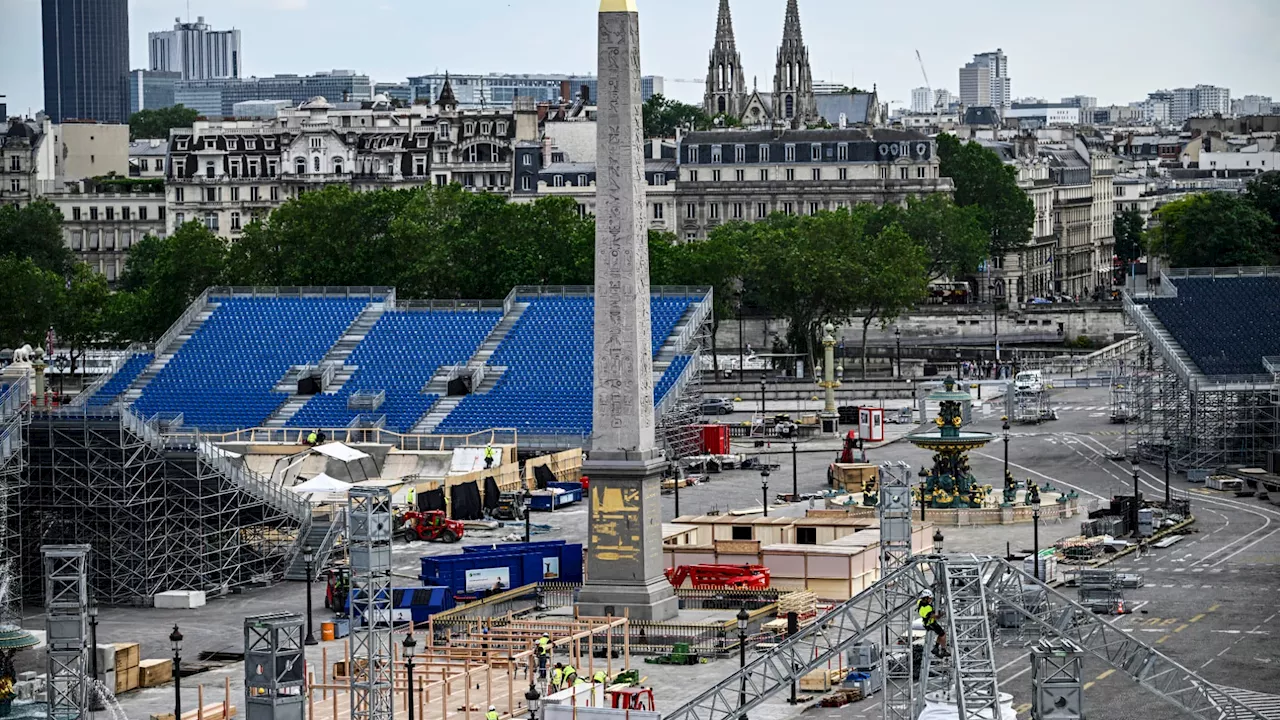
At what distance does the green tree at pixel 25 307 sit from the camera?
144875 mm

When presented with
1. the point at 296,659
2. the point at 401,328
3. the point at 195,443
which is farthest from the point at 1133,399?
the point at 296,659

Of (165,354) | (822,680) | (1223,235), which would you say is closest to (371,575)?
(822,680)

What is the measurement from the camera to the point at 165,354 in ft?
379

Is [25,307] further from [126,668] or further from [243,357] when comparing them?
[126,668]

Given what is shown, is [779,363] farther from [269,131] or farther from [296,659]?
[296,659]

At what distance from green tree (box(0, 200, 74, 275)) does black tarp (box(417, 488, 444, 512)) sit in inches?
3895

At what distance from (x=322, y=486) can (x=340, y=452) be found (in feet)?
31.5

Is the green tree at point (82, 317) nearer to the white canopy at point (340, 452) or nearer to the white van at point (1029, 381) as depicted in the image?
the white van at point (1029, 381)

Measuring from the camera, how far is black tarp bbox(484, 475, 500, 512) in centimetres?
9244

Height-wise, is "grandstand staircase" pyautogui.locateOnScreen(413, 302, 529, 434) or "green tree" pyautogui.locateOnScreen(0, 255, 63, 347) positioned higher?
"green tree" pyautogui.locateOnScreen(0, 255, 63, 347)

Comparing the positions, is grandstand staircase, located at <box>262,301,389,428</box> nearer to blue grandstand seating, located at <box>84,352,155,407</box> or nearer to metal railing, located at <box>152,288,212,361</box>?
blue grandstand seating, located at <box>84,352,155,407</box>

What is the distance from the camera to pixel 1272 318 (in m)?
110

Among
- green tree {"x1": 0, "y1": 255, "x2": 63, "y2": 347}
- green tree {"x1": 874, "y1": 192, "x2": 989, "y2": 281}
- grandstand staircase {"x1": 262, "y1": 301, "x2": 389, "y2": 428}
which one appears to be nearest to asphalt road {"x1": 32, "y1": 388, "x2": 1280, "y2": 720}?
grandstand staircase {"x1": 262, "y1": 301, "x2": 389, "y2": 428}

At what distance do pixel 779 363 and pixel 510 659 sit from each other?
89.0 metres
